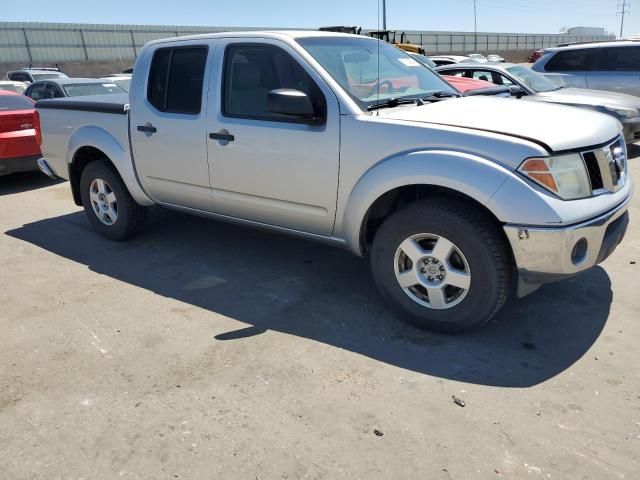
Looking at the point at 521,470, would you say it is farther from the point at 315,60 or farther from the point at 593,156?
the point at 315,60

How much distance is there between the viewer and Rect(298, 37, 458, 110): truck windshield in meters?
3.71

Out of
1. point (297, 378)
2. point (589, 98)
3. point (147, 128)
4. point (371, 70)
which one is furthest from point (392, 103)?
point (589, 98)

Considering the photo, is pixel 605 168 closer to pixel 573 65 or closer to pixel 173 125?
pixel 173 125

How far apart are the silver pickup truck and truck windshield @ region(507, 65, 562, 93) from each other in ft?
16.5

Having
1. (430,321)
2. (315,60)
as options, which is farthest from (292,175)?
(430,321)

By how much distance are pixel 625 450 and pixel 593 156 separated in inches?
62.9

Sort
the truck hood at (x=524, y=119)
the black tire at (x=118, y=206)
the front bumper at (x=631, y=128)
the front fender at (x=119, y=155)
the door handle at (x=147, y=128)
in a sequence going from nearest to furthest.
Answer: the truck hood at (x=524, y=119)
the door handle at (x=147, y=128)
the front fender at (x=119, y=155)
the black tire at (x=118, y=206)
the front bumper at (x=631, y=128)

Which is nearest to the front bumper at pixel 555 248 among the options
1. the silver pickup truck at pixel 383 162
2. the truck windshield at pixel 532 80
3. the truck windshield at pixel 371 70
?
the silver pickup truck at pixel 383 162

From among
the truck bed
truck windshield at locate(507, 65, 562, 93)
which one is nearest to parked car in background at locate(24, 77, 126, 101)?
the truck bed

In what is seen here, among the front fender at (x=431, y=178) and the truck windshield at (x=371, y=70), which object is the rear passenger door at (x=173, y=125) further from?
the front fender at (x=431, y=178)

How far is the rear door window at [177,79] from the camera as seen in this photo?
168 inches

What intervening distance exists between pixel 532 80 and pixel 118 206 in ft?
22.7

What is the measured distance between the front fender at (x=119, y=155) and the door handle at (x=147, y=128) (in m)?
0.29

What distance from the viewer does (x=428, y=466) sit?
→ 91.9 inches
